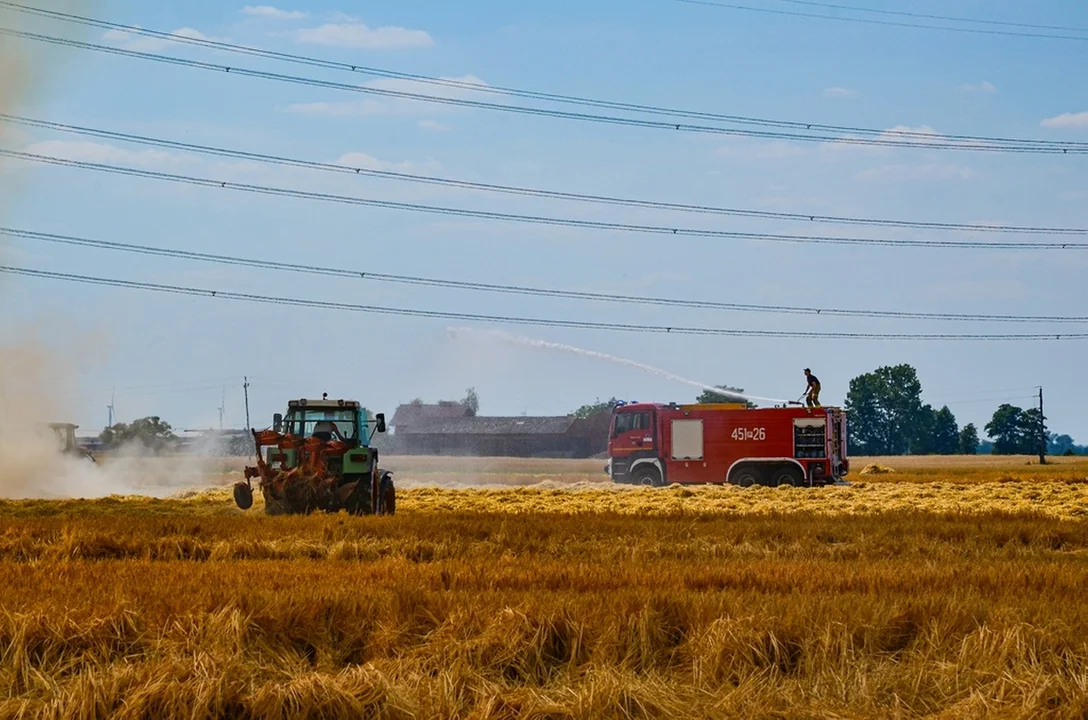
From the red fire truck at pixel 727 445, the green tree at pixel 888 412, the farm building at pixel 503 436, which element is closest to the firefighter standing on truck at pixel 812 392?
the red fire truck at pixel 727 445

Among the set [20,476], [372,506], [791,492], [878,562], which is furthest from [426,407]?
[878,562]

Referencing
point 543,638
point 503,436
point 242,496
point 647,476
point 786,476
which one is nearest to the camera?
point 543,638

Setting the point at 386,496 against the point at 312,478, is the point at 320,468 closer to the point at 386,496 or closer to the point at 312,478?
the point at 312,478

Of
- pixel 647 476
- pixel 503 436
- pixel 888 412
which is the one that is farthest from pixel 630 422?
pixel 888 412

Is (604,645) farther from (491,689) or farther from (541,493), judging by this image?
(541,493)

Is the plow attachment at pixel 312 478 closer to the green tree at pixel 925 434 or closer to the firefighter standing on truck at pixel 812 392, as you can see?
the firefighter standing on truck at pixel 812 392

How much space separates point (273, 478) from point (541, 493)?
12331mm

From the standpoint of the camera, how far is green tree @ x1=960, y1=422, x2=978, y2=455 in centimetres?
14362

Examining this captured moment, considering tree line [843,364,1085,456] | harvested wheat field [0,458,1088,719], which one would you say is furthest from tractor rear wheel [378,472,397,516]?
tree line [843,364,1085,456]

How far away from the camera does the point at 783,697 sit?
34.9 ft

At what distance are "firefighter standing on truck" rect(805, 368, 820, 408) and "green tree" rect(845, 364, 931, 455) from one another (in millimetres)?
99120

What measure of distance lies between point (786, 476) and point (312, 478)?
20.1 meters

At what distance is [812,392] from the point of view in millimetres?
43750

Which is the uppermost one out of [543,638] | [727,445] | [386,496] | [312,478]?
[727,445]
